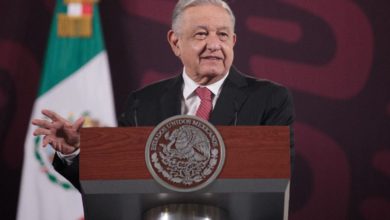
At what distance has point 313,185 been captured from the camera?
165 inches

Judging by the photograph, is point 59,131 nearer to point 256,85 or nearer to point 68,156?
point 68,156

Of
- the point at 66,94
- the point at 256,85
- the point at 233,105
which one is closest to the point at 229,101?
the point at 233,105

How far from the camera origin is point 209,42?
2475mm

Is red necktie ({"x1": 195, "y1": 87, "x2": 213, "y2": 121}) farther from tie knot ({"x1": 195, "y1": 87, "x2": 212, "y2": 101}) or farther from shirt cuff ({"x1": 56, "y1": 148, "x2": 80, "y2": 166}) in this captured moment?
shirt cuff ({"x1": 56, "y1": 148, "x2": 80, "y2": 166})

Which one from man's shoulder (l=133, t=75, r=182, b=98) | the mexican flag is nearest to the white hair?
man's shoulder (l=133, t=75, r=182, b=98)

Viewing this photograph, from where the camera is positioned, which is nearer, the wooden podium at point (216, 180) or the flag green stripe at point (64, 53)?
the wooden podium at point (216, 180)

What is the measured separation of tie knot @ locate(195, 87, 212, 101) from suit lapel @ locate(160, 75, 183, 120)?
0.27 feet

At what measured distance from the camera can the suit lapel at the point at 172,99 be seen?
2.44 meters

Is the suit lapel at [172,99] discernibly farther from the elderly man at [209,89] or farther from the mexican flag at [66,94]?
the mexican flag at [66,94]

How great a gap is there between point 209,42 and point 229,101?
23cm

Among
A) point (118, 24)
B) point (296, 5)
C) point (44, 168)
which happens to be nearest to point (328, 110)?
point (296, 5)

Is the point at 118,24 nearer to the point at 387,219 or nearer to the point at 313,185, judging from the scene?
the point at 313,185

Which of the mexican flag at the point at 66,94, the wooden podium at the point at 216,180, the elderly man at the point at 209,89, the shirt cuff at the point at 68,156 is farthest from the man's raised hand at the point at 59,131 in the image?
the mexican flag at the point at 66,94

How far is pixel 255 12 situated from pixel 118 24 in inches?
33.5
